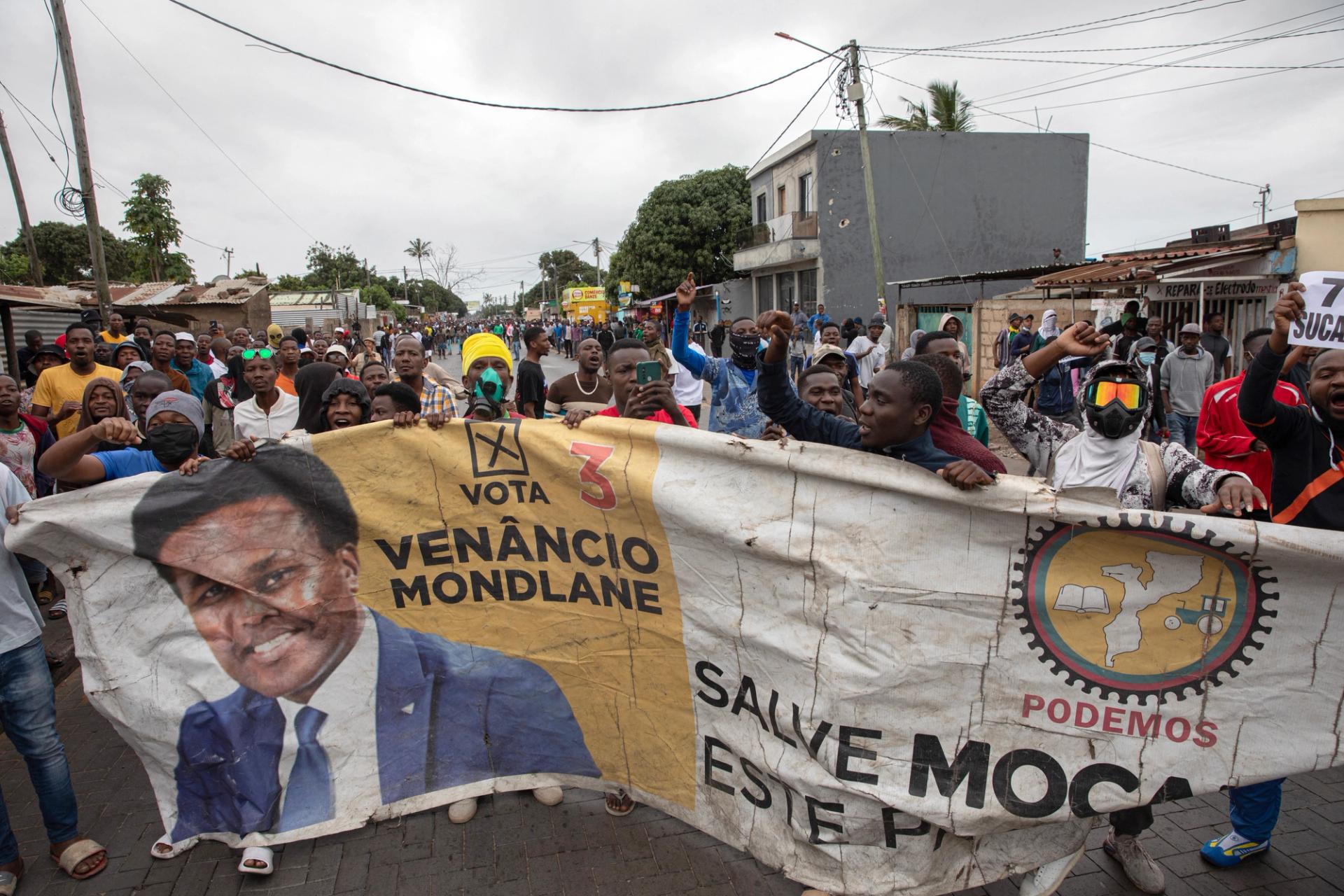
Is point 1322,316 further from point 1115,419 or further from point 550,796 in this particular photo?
point 550,796

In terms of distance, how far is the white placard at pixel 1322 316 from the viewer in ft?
10.5

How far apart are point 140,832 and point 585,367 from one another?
12.7 ft

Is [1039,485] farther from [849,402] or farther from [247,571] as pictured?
[849,402]

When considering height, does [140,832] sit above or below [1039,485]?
below

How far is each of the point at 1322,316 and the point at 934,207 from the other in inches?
1058

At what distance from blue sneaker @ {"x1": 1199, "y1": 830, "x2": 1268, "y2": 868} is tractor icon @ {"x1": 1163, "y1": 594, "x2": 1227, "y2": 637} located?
1234 mm

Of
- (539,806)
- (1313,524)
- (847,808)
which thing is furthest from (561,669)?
(1313,524)

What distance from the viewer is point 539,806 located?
3.44 metres

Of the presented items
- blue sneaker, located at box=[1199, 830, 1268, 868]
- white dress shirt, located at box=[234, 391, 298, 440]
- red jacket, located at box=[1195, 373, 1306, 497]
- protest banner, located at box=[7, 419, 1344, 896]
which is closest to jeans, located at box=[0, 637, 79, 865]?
protest banner, located at box=[7, 419, 1344, 896]

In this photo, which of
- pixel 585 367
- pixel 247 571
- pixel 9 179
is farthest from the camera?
pixel 9 179

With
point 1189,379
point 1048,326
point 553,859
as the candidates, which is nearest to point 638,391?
point 553,859

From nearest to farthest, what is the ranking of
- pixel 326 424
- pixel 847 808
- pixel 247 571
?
pixel 847 808 → pixel 247 571 → pixel 326 424

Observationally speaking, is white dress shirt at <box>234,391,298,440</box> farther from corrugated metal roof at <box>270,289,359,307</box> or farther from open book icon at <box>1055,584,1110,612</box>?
corrugated metal roof at <box>270,289,359,307</box>

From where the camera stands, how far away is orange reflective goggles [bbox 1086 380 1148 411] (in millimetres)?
3189
